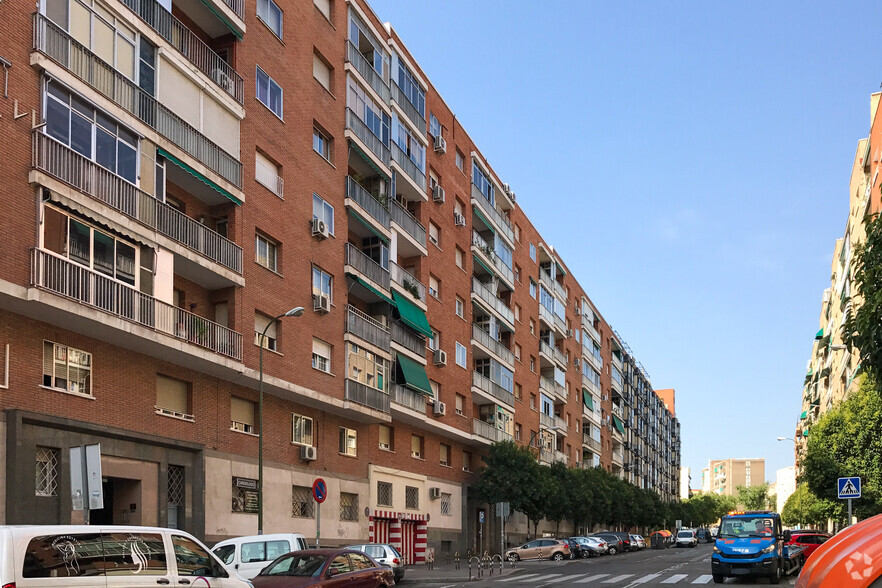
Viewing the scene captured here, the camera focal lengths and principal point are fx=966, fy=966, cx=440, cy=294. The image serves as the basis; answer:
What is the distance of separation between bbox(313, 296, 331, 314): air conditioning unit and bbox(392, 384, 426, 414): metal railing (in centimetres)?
745

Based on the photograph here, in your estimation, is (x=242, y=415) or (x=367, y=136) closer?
(x=242, y=415)

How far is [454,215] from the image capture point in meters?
51.0

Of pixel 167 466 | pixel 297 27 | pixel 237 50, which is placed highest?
pixel 297 27

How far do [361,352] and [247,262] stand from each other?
8.85m

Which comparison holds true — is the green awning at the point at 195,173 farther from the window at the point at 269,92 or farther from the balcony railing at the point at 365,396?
the balcony railing at the point at 365,396

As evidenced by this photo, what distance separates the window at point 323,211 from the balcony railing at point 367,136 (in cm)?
373

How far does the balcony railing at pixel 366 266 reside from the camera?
36625mm

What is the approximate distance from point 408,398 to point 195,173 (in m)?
18.0

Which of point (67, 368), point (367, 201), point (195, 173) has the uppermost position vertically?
point (367, 201)

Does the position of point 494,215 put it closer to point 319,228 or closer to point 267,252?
point 319,228

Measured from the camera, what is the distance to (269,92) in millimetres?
31500

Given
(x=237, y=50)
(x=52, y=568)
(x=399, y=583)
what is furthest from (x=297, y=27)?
(x=52, y=568)

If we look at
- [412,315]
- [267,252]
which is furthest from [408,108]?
[267,252]

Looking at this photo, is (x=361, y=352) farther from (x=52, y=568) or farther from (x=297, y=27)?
(x=52, y=568)
